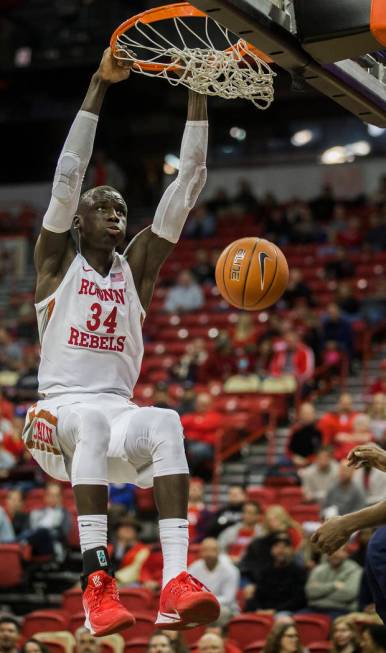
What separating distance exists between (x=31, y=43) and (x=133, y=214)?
432 centimetres

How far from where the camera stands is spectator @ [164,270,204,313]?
772 inches

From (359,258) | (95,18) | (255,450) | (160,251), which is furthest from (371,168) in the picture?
(160,251)

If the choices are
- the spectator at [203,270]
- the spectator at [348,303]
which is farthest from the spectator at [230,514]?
the spectator at [203,270]

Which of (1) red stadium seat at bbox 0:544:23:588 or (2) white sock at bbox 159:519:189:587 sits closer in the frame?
(2) white sock at bbox 159:519:189:587

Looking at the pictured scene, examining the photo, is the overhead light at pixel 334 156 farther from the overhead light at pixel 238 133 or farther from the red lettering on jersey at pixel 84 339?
the red lettering on jersey at pixel 84 339

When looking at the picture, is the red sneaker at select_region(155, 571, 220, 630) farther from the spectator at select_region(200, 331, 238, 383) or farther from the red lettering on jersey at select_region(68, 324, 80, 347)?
the spectator at select_region(200, 331, 238, 383)

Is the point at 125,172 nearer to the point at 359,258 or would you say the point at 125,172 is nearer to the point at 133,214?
the point at 133,214

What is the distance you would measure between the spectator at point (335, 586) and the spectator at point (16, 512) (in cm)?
410

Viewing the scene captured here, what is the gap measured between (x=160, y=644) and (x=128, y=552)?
2897 mm

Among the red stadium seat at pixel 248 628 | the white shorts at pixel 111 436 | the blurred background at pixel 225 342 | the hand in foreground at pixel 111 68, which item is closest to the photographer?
the white shorts at pixel 111 436

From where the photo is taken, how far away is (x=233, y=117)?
25.1 m

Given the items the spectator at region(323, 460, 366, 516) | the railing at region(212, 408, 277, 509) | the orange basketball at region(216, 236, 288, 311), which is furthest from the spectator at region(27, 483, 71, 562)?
the orange basketball at region(216, 236, 288, 311)

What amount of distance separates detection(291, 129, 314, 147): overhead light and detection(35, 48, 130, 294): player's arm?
19.4 meters

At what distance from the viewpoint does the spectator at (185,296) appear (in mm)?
19609
